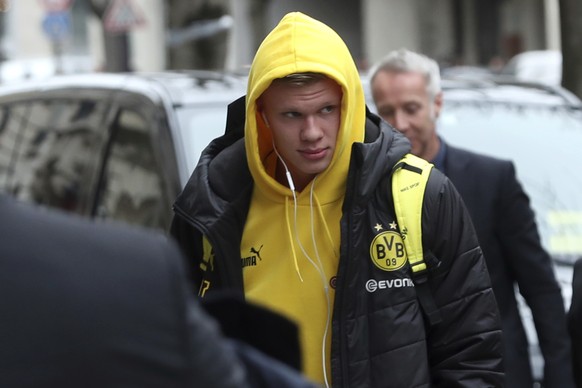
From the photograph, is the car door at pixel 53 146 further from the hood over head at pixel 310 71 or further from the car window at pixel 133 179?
the hood over head at pixel 310 71

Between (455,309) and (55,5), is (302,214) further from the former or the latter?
(55,5)

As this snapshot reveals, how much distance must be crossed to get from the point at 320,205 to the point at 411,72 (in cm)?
137

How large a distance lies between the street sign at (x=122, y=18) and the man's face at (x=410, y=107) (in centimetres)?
1080

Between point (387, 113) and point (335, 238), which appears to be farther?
point (387, 113)

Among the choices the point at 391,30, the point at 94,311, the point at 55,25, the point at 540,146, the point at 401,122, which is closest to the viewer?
the point at 94,311

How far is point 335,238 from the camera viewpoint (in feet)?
9.94

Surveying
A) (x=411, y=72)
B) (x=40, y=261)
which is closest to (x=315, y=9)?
(x=411, y=72)

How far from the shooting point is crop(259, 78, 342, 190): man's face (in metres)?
3.06

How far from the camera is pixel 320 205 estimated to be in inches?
121

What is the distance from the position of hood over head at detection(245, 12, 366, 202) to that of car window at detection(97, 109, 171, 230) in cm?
159

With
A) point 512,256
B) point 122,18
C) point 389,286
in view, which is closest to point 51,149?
point 512,256

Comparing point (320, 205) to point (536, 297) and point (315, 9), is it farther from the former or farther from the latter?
point (315, 9)

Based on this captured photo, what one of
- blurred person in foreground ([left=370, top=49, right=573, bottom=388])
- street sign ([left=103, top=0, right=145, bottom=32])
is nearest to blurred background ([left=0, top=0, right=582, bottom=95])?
street sign ([left=103, top=0, right=145, bottom=32])

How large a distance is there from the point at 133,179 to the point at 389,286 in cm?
246
